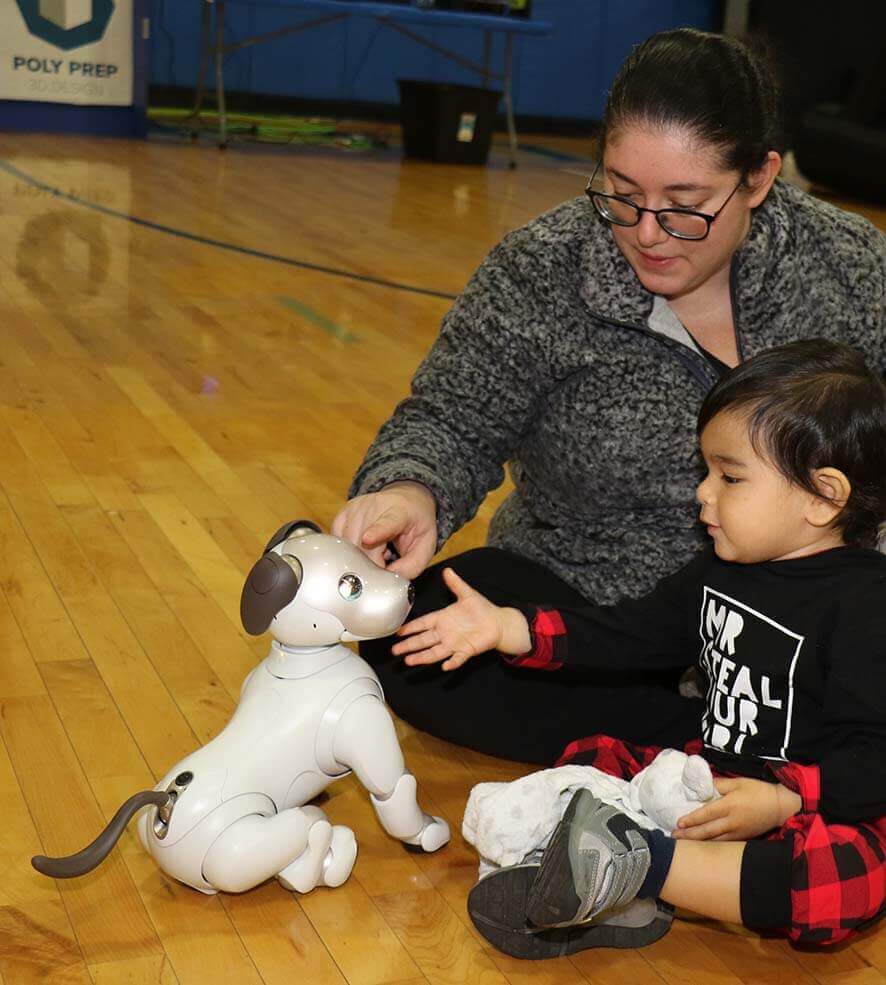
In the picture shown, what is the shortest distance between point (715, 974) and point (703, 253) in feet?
2.43

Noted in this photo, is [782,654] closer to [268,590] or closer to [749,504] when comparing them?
[749,504]

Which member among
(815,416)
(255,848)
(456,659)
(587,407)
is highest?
(815,416)

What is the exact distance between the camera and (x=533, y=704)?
1.69 meters

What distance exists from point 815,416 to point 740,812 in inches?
14.8

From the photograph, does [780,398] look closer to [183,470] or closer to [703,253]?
[703,253]

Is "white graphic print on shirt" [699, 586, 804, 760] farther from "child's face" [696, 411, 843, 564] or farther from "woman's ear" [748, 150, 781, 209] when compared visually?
"woman's ear" [748, 150, 781, 209]

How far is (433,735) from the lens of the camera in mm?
1763

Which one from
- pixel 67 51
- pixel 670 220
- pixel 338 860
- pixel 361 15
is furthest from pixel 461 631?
pixel 361 15

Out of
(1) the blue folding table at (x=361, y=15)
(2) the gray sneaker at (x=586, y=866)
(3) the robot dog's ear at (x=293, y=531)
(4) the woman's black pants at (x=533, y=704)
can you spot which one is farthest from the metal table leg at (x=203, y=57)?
(2) the gray sneaker at (x=586, y=866)

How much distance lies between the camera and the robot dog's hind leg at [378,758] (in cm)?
138

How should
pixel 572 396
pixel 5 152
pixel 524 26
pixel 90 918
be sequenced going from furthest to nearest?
pixel 524 26 < pixel 5 152 < pixel 572 396 < pixel 90 918

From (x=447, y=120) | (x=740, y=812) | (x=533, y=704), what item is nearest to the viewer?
(x=740, y=812)

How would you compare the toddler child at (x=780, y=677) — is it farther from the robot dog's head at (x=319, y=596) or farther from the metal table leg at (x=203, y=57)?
the metal table leg at (x=203, y=57)

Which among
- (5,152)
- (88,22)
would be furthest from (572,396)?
(88,22)
